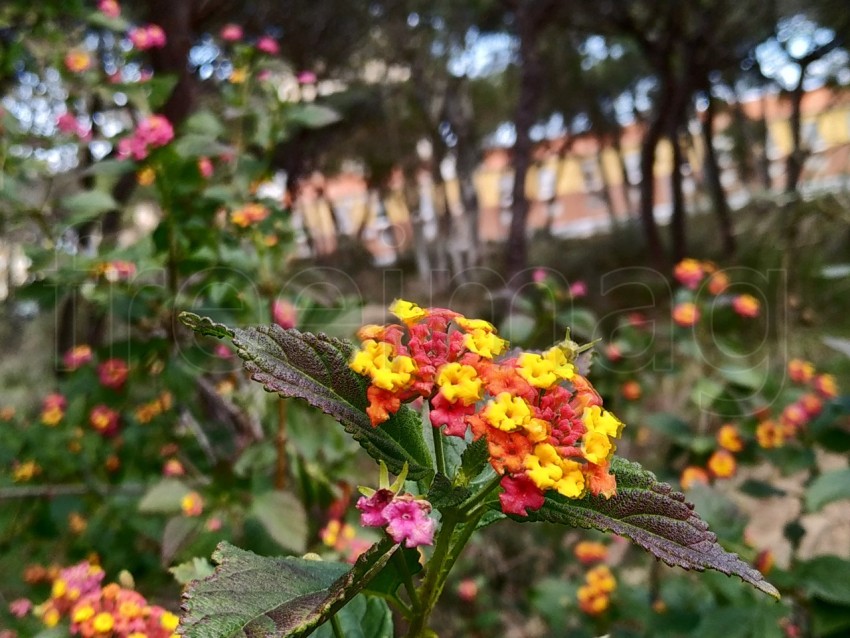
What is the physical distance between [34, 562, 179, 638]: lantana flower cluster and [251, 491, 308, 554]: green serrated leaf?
1.34ft

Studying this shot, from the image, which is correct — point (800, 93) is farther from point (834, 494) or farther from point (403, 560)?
point (403, 560)

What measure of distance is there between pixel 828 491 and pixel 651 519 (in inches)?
37.7

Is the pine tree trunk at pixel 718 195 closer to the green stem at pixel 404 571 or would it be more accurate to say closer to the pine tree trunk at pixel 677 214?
the pine tree trunk at pixel 677 214

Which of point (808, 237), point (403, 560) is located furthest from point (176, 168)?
point (808, 237)

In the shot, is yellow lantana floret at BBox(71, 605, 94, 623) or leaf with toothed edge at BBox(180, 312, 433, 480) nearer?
leaf with toothed edge at BBox(180, 312, 433, 480)

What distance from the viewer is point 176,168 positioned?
1375 millimetres

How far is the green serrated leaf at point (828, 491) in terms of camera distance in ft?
4.13

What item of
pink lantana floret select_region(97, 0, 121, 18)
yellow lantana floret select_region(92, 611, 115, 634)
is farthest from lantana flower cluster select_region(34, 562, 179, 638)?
pink lantana floret select_region(97, 0, 121, 18)

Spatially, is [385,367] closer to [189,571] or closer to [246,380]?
[189,571]

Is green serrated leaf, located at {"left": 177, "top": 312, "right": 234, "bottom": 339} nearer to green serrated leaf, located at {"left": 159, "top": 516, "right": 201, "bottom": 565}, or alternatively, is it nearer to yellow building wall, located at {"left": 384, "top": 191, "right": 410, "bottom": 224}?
green serrated leaf, located at {"left": 159, "top": 516, "right": 201, "bottom": 565}

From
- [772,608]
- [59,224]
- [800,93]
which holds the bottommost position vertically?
[772,608]

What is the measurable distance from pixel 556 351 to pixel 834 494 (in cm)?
101

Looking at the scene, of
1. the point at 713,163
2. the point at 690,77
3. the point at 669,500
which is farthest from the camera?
the point at 713,163

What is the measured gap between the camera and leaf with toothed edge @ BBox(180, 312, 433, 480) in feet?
1.68
